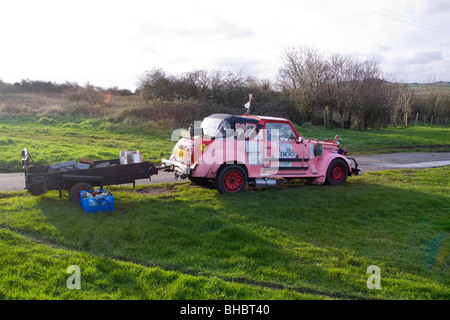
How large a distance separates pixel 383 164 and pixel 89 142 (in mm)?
13187

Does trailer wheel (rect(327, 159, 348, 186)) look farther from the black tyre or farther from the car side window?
the black tyre

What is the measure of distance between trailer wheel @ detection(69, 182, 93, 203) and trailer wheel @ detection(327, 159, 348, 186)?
21.6 ft

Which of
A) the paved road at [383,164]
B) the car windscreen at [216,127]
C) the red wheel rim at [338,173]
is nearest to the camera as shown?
the car windscreen at [216,127]

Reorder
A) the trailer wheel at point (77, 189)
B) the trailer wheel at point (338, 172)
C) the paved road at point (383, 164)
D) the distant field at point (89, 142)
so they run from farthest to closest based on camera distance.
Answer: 1. the distant field at point (89, 142)
2. the trailer wheel at point (338, 172)
3. the paved road at point (383, 164)
4. the trailer wheel at point (77, 189)

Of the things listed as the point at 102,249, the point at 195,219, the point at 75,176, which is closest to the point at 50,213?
the point at 75,176

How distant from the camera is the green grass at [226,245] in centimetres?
436

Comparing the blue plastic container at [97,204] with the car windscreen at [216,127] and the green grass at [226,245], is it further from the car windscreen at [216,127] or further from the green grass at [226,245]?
the car windscreen at [216,127]

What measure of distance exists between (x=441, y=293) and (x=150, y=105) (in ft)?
68.6

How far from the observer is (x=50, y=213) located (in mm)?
6875

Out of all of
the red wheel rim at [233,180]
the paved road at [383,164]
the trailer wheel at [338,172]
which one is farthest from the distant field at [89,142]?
the trailer wheel at [338,172]

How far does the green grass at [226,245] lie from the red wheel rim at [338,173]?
1404 mm

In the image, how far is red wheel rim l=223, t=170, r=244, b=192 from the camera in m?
8.91

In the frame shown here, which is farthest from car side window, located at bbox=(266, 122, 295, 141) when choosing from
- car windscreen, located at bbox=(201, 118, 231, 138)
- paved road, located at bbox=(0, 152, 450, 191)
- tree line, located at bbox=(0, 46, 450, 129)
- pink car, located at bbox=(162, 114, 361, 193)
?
tree line, located at bbox=(0, 46, 450, 129)
